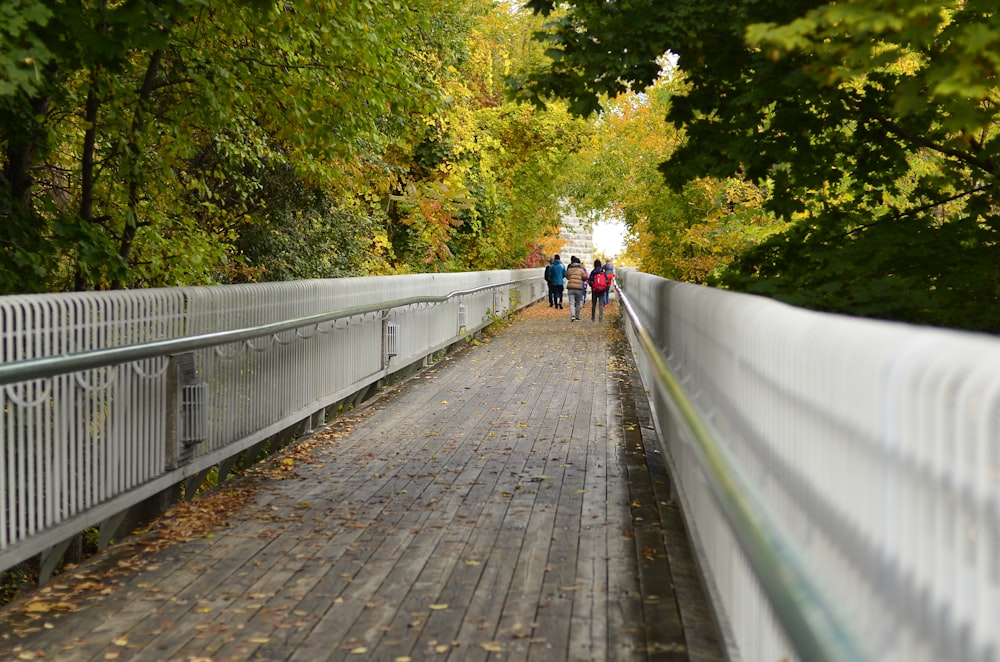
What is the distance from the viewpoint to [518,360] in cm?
2147

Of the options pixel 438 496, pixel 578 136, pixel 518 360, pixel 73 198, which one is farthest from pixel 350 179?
pixel 578 136

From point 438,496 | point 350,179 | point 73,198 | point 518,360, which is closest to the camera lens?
point 438,496

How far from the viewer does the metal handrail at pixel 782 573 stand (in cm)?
245

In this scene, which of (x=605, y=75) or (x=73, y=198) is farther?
(x=73, y=198)

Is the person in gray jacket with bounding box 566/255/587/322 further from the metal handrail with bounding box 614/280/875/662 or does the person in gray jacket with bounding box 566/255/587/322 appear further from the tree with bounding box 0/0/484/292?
the metal handrail with bounding box 614/280/875/662

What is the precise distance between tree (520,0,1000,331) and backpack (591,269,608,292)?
22274 mm

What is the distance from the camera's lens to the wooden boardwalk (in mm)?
5531

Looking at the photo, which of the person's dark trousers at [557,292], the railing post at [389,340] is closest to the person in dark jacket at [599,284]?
the person's dark trousers at [557,292]

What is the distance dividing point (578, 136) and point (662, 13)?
33.3m

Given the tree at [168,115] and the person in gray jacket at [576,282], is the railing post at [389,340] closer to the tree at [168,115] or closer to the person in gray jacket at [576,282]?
the tree at [168,115]

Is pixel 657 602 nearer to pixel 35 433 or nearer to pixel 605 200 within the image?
pixel 35 433

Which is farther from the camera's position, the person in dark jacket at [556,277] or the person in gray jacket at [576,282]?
the person in dark jacket at [556,277]

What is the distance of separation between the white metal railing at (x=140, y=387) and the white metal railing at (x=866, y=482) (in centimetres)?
347

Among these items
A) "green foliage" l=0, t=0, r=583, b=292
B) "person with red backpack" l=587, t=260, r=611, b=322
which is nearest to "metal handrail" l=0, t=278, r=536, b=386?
"green foliage" l=0, t=0, r=583, b=292
